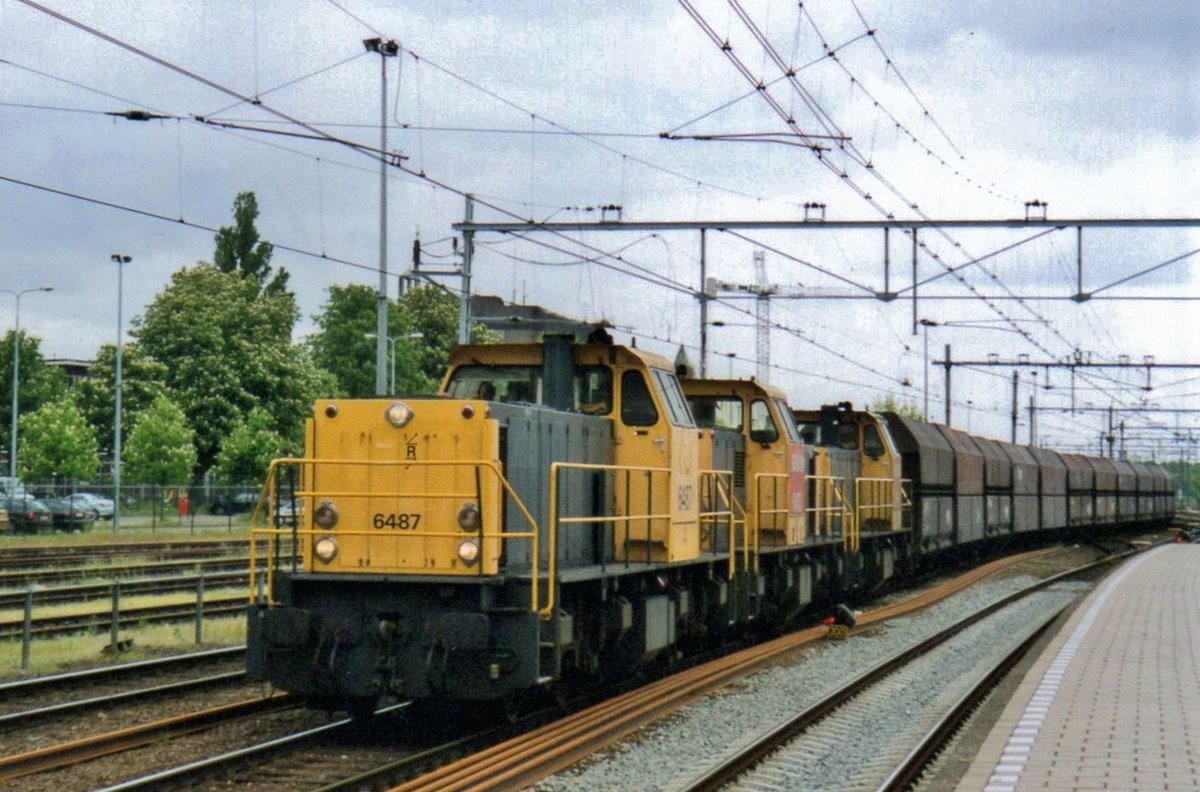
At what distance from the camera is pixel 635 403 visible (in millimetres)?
13258

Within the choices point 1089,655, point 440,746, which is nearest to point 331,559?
point 440,746

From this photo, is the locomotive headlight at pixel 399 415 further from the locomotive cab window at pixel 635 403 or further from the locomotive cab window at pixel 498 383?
the locomotive cab window at pixel 635 403

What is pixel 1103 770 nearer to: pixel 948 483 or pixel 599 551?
pixel 599 551

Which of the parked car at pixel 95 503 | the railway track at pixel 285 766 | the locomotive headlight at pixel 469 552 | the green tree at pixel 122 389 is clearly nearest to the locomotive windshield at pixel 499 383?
the locomotive headlight at pixel 469 552

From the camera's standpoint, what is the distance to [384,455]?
11.1 metres

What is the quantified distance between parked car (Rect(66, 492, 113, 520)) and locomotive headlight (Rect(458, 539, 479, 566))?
39544mm

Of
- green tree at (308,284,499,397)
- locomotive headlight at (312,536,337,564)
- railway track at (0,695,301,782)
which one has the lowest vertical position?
railway track at (0,695,301,782)

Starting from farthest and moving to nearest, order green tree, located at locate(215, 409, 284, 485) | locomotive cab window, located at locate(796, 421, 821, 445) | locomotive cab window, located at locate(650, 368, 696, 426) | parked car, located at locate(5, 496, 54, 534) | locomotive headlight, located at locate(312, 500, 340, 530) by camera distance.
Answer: green tree, located at locate(215, 409, 284, 485)
parked car, located at locate(5, 496, 54, 534)
locomotive cab window, located at locate(796, 421, 821, 445)
locomotive cab window, located at locate(650, 368, 696, 426)
locomotive headlight, located at locate(312, 500, 340, 530)

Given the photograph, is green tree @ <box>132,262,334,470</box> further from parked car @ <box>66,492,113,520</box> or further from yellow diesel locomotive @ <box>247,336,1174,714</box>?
yellow diesel locomotive @ <box>247,336,1174,714</box>

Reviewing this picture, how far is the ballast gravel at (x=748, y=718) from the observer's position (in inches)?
377

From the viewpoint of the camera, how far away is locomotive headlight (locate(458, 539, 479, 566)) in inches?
416

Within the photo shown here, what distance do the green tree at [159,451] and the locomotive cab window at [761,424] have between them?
35588 millimetres

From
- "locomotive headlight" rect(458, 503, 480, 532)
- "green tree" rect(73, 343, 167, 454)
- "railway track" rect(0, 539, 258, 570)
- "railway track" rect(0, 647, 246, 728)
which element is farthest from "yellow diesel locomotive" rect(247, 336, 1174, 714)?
"green tree" rect(73, 343, 167, 454)

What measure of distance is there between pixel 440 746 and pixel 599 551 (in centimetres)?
305
